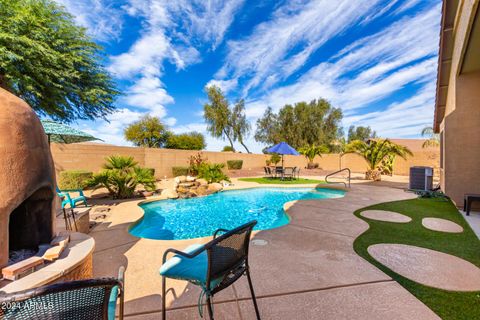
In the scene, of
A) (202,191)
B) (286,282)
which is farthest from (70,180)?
(286,282)

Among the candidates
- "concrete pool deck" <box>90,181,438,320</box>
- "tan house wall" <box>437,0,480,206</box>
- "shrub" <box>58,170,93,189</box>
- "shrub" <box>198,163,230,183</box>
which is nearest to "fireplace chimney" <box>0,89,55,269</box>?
"concrete pool deck" <box>90,181,438,320</box>

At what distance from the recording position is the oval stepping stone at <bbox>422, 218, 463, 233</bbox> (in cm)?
426

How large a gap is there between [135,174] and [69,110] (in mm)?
3694

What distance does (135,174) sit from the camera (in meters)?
7.87

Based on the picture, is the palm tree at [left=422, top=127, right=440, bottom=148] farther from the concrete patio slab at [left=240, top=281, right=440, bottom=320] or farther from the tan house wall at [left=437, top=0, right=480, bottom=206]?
the concrete patio slab at [left=240, top=281, right=440, bottom=320]

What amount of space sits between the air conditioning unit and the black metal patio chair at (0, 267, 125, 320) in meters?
11.7

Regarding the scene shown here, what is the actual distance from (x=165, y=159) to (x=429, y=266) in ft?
47.0

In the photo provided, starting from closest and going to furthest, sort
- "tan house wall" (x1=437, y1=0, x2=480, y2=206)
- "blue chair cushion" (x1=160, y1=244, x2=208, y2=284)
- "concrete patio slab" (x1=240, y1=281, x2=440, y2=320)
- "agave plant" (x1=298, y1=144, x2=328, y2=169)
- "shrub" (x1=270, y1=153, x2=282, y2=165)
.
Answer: "blue chair cushion" (x1=160, y1=244, x2=208, y2=284) → "concrete patio slab" (x1=240, y1=281, x2=440, y2=320) → "tan house wall" (x1=437, y1=0, x2=480, y2=206) → "shrub" (x1=270, y1=153, x2=282, y2=165) → "agave plant" (x1=298, y1=144, x2=328, y2=169)

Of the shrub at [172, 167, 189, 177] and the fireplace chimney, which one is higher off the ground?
the fireplace chimney

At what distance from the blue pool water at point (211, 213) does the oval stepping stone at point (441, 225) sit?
3152mm

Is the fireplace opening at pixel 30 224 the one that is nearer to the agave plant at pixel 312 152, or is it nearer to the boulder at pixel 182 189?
the boulder at pixel 182 189

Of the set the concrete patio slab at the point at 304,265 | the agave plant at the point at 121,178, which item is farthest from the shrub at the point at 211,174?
the concrete patio slab at the point at 304,265

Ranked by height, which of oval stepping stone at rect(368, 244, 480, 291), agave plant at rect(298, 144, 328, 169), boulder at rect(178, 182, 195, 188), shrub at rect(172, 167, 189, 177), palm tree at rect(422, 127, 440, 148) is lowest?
oval stepping stone at rect(368, 244, 480, 291)

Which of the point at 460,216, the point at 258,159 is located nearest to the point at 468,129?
the point at 460,216
